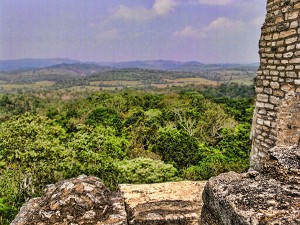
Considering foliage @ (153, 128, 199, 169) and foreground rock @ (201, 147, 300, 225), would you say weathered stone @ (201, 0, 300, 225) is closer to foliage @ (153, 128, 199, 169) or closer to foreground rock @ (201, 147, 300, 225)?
foreground rock @ (201, 147, 300, 225)

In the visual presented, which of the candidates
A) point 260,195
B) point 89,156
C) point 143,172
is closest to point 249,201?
point 260,195

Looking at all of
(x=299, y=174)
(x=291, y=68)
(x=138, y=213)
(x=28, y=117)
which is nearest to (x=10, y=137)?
(x=28, y=117)

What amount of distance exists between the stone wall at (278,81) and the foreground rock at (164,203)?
1.17m

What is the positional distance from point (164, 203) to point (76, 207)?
1.32 m

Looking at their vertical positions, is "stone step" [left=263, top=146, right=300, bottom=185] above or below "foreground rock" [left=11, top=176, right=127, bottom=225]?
above

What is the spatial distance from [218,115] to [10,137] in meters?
23.0

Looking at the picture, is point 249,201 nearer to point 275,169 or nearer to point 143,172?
point 275,169

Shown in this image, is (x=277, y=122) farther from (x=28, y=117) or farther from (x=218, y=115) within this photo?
(x=218, y=115)

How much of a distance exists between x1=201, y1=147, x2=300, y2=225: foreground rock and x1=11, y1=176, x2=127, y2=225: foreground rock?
133 centimetres

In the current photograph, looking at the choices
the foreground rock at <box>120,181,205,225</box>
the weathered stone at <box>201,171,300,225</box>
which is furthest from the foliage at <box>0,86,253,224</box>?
the weathered stone at <box>201,171,300,225</box>

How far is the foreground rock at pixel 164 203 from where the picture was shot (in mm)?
4320

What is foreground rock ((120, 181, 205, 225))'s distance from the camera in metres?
4.32

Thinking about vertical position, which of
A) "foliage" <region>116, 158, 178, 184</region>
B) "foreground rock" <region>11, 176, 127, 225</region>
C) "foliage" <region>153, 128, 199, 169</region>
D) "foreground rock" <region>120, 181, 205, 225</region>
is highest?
"foreground rock" <region>11, 176, 127, 225</region>

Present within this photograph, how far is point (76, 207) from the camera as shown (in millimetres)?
4020
